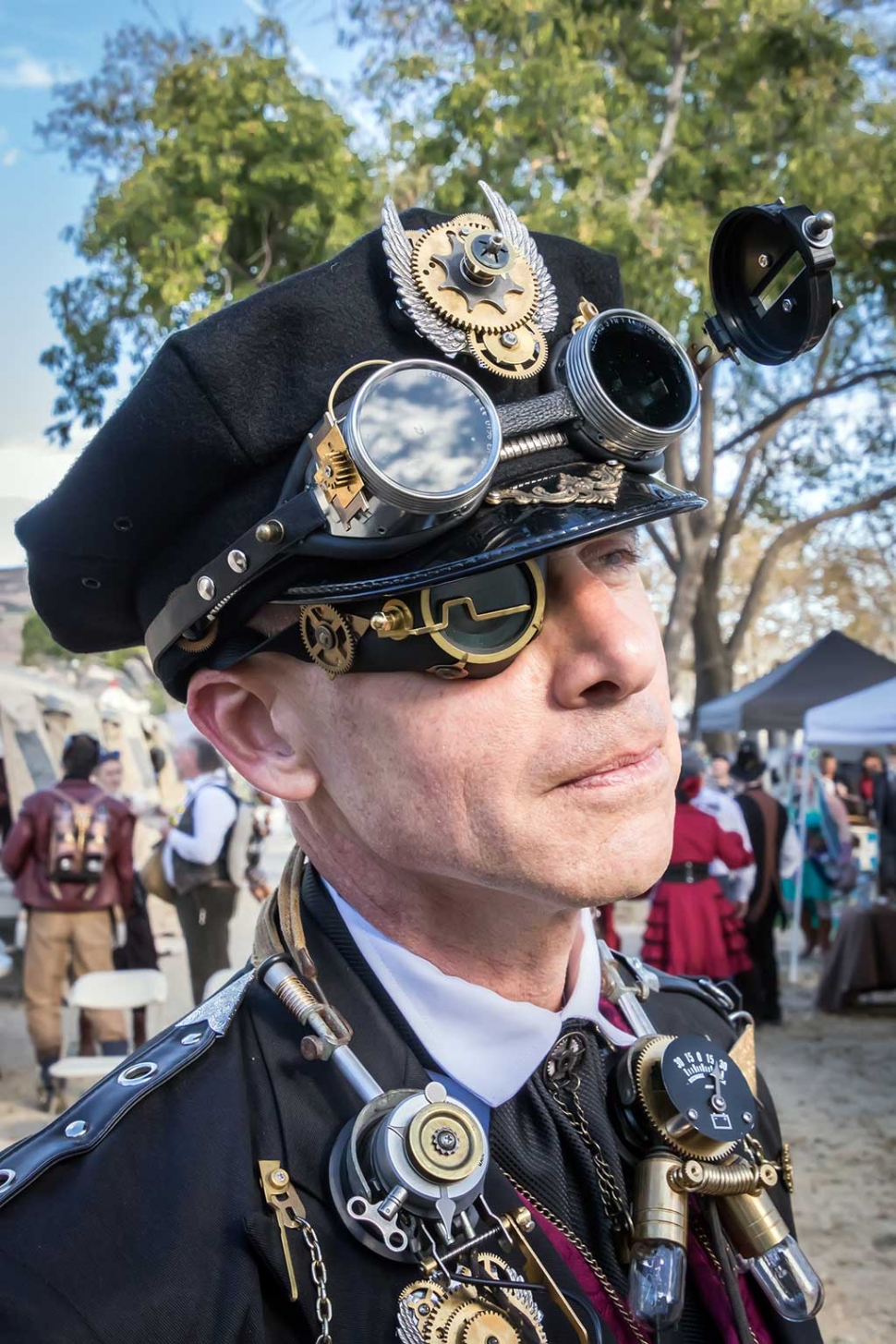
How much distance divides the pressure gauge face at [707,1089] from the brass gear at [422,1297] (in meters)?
0.41

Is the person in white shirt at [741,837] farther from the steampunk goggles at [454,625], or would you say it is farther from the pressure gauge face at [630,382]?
the steampunk goggles at [454,625]

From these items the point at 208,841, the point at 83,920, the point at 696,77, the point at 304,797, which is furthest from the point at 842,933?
the point at 304,797

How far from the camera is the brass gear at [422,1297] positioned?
1.27 meters

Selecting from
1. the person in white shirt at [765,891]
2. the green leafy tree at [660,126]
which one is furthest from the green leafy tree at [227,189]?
the person in white shirt at [765,891]

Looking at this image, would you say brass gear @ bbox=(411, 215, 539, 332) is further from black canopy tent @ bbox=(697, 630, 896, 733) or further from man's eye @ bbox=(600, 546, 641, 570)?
black canopy tent @ bbox=(697, 630, 896, 733)

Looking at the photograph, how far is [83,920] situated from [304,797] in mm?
6702

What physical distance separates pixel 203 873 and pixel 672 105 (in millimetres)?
9321

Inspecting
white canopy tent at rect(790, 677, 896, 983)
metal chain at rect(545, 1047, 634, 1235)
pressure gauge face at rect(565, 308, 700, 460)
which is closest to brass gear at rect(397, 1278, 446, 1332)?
metal chain at rect(545, 1047, 634, 1235)

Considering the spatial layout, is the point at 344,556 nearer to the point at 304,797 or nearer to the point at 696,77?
the point at 304,797

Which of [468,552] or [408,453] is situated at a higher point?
[408,453]

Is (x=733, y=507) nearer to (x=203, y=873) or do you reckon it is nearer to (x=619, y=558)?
(x=203, y=873)

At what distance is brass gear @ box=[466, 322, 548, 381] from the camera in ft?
4.78

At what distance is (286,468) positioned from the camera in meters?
1.51

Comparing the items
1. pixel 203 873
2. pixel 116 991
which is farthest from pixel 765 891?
pixel 116 991
